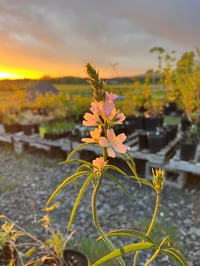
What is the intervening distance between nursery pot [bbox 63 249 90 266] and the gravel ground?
0.42 meters

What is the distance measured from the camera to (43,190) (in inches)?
124

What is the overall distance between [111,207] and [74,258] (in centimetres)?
102

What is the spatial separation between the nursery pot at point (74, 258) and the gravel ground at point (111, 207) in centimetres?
42

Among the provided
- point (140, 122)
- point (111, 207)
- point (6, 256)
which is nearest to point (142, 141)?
point (111, 207)

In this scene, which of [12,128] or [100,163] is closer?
[100,163]

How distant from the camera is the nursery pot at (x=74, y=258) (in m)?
1.69

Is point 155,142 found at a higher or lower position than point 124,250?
lower

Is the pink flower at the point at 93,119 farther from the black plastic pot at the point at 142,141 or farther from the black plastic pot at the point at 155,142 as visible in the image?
the black plastic pot at the point at 142,141

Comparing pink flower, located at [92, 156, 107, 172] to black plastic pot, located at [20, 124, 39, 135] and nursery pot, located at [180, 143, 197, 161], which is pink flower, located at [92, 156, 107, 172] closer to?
nursery pot, located at [180, 143, 197, 161]

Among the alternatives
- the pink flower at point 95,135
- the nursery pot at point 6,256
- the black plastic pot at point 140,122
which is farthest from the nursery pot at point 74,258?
the black plastic pot at point 140,122

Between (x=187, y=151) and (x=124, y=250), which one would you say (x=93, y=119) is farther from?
(x=187, y=151)

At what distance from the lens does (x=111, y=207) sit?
2723mm

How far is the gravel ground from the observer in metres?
2.30

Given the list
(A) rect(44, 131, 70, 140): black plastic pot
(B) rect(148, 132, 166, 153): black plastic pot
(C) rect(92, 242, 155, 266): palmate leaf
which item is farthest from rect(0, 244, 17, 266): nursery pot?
(A) rect(44, 131, 70, 140): black plastic pot
